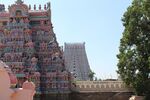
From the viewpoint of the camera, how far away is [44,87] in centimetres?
2895

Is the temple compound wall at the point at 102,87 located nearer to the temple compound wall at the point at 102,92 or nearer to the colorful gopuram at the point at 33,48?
the temple compound wall at the point at 102,92

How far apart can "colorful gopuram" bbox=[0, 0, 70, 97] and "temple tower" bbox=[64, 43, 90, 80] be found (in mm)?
21218

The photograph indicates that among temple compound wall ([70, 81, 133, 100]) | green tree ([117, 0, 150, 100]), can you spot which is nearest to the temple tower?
temple compound wall ([70, 81, 133, 100])

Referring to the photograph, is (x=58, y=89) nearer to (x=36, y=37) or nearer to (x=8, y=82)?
(x=36, y=37)

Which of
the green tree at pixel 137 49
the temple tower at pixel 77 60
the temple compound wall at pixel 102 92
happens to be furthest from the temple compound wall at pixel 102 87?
the temple tower at pixel 77 60

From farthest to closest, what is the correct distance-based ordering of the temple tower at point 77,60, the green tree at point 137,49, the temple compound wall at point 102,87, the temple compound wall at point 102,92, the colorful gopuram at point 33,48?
the temple tower at point 77,60
the temple compound wall at point 102,87
the temple compound wall at point 102,92
the colorful gopuram at point 33,48
the green tree at point 137,49

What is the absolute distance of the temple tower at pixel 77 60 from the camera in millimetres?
53750

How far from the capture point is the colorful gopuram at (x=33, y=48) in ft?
95.0

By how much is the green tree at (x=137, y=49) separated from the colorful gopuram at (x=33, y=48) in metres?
6.02

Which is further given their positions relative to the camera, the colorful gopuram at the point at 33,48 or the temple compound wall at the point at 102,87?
the temple compound wall at the point at 102,87

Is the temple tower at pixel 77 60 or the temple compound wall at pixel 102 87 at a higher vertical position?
the temple tower at pixel 77 60

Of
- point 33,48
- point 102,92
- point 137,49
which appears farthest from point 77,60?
point 137,49

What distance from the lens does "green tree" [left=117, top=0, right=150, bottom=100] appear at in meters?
24.6

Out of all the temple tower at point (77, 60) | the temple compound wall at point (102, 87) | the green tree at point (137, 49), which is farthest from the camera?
the temple tower at point (77, 60)
